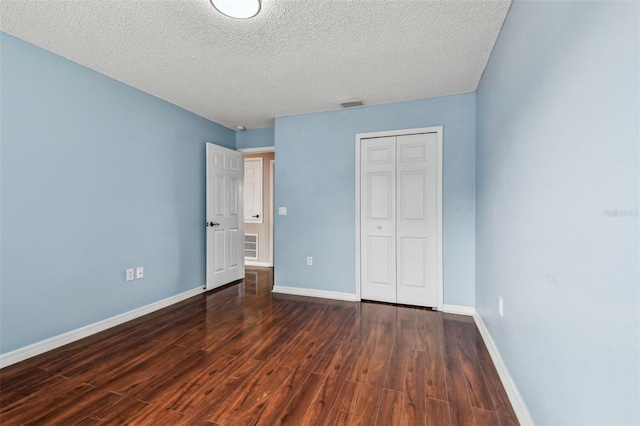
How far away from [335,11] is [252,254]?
4.70 meters

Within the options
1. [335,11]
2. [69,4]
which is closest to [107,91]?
[69,4]

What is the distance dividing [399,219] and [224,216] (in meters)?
2.49

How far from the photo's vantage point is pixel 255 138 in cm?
449

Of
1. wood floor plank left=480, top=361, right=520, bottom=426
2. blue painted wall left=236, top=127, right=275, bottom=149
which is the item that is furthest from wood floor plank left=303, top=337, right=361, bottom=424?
blue painted wall left=236, top=127, right=275, bottom=149

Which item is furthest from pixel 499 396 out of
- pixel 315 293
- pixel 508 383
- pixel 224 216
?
pixel 224 216

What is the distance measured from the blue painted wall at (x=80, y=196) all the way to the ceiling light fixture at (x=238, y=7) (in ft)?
5.49

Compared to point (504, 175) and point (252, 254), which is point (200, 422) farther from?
point (252, 254)

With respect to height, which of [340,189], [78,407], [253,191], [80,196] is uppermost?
[253,191]

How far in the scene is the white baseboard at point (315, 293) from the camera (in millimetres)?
3523

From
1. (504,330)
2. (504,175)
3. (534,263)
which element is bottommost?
(504,330)

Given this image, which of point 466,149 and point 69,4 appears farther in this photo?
point 466,149

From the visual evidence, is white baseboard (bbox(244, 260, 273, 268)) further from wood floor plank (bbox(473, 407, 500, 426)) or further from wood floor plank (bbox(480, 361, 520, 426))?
wood floor plank (bbox(473, 407, 500, 426))

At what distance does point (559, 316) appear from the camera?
1102mm

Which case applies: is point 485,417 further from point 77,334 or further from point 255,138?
point 255,138
